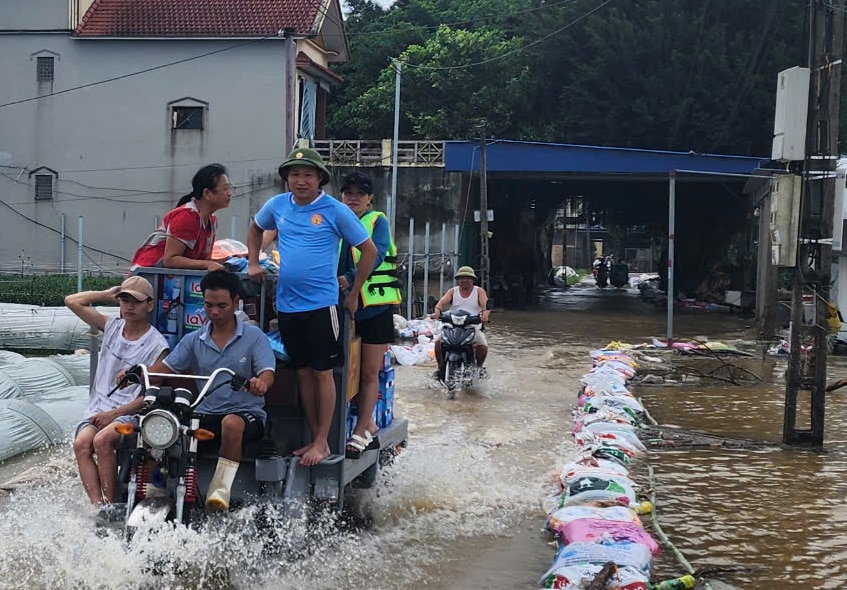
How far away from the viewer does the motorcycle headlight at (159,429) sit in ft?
14.8

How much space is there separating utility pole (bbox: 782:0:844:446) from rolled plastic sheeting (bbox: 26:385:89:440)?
6.09m

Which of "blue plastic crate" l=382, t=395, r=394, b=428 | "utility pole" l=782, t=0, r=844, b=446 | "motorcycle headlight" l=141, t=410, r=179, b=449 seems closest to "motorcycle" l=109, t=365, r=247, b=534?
"motorcycle headlight" l=141, t=410, r=179, b=449

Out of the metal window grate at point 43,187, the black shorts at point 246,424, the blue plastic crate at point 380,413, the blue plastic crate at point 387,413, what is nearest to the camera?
the black shorts at point 246,424

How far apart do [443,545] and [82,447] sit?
210 cm

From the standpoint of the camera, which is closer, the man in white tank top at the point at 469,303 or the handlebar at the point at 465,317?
the handlebar at the point at 465,317

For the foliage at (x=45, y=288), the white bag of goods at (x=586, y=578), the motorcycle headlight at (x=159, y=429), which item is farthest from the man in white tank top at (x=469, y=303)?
the foliage at (x=45, y=288)

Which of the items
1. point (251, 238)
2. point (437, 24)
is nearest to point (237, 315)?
point (251, 238)

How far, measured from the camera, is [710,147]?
27.2 m

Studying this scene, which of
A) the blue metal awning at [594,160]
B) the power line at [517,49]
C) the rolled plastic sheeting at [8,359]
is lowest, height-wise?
the rolled plastic sheeting at [8,359]

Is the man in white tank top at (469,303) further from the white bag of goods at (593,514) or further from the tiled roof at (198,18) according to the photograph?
the tiled roof at (198,18)

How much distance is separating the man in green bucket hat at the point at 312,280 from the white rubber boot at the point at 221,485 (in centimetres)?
44

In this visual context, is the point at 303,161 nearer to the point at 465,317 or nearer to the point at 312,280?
the point at 312,280

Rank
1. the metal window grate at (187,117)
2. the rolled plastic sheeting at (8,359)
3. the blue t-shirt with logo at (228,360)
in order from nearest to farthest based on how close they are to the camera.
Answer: the blue t-shirt with logo at (228,360) → the rolled plastic sheeting at (8,359) → the metal window grate at (187,117)

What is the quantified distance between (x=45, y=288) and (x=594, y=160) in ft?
42.1
